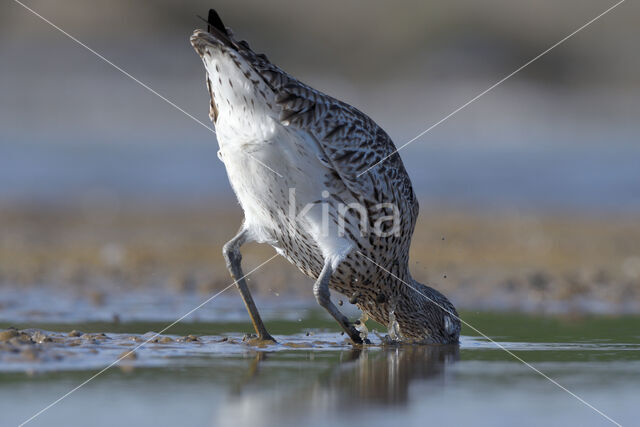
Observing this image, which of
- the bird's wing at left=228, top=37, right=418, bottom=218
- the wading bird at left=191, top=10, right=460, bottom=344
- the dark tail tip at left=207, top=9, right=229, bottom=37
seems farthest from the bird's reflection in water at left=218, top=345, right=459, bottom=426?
the dark tail tip at left=207, top=9, right=229, bottom=37

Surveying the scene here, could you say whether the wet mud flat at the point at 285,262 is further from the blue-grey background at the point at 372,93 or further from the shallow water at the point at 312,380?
the blue-grey background at the point at 372,93

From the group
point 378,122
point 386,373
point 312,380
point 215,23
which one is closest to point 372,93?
point 378,122

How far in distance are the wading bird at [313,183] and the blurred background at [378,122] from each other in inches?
77.4

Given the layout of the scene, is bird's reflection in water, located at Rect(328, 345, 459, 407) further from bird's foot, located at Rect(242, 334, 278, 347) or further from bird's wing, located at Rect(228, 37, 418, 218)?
bird's wing, located at Rect(228, 37, 418, 218)

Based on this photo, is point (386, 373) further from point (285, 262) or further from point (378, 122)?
point (378, 122)

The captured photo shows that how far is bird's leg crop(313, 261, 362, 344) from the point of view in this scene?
646 centimetres

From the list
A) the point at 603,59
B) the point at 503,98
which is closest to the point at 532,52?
the point at 603,59

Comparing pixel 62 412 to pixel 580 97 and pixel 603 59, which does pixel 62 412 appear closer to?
pixel 580 97

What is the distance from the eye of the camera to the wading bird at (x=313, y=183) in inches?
241

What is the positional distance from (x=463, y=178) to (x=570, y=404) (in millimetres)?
17039

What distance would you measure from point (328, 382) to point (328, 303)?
5.05 ft

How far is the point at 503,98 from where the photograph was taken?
1185 inches

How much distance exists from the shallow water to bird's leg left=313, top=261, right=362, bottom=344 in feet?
0.39

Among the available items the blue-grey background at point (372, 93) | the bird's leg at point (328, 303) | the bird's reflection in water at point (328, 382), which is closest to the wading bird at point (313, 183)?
the bird's leg at point (328, 303)
